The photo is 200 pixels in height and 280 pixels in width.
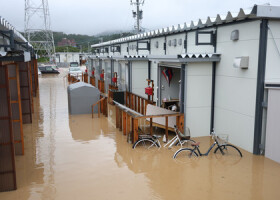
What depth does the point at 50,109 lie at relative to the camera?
658 inches

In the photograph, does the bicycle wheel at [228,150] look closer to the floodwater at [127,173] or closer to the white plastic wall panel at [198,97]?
the floodwater at [127,173]

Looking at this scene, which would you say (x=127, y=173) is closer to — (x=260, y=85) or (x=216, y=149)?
(x=216, y=149)

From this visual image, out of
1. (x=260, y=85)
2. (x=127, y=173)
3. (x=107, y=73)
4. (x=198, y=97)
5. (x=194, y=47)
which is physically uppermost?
(x=194, y=47)

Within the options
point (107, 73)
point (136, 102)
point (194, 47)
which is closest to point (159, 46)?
point (136, 102)

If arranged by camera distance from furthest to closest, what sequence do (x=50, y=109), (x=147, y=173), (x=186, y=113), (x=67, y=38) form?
(x=67, y=38)
(x=50, y=109)
(x=186, y=113)
(x=147, y=173)

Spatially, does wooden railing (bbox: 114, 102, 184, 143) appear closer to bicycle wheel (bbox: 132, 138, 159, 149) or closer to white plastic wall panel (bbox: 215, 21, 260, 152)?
bicycle wheel (bbox: 132, 138, 159, 149)

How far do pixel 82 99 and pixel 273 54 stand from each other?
973cm

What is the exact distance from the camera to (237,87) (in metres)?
9.15

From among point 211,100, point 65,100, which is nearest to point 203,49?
point 211,100

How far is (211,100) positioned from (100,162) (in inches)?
182

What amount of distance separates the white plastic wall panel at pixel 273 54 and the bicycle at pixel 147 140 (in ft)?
12.7

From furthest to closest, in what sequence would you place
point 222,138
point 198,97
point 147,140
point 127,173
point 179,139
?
point 198,97 < point 147,140 < point 179,139 < point 222,138 < point 127,173

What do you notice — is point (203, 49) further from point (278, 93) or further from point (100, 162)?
point (100, 162)

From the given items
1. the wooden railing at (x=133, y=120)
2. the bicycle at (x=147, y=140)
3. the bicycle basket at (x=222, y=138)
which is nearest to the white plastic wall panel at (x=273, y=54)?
the bicycle basket at (x=222, y=138)
